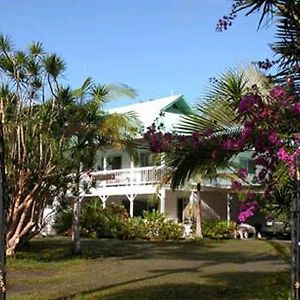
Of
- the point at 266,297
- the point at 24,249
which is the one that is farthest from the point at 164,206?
the point at 266,297

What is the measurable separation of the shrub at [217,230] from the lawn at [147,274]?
29.7 feet

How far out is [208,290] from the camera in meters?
11.5

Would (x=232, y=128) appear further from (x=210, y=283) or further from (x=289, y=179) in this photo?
(x=210, y=283)

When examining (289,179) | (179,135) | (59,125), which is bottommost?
(289,179)

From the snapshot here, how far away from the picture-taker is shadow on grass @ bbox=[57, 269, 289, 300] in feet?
35.1

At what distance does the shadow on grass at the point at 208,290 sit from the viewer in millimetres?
10703

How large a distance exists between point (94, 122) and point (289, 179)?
1275cm

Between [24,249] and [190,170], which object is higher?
[190,170]

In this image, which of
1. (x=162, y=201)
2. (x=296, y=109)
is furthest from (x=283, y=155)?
(x=162, y=201)

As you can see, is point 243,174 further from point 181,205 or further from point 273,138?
point 181,205

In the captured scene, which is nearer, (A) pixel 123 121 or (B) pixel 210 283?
(B) pixel 210 283

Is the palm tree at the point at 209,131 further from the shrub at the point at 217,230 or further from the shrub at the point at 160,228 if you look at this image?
the shrub at the point at 217,230

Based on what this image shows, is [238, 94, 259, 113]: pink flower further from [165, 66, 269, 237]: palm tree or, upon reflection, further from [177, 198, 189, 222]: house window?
[177, 198, 189, 222]: house window

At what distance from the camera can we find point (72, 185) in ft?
62.5
